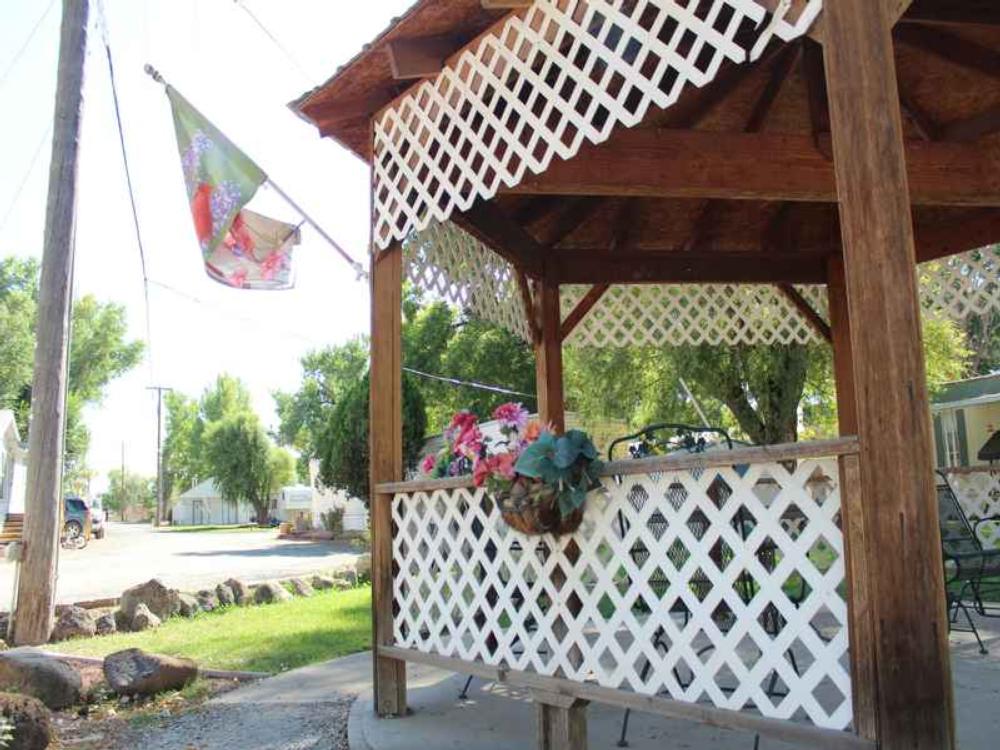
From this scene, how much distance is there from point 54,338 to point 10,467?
21519 mm

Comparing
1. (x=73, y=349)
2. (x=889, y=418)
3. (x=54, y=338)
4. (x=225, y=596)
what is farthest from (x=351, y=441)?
(x=73, y=349)

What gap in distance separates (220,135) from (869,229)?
442 cm

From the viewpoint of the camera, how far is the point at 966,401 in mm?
16359

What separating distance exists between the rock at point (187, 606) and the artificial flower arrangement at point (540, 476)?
20.9ft

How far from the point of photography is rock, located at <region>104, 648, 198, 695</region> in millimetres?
5016

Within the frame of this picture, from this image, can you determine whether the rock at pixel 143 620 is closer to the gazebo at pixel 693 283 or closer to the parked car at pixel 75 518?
the gazebo at pixel 693 283

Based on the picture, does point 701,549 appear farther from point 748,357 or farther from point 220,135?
point 748,357

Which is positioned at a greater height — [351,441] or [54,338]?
[54,338]

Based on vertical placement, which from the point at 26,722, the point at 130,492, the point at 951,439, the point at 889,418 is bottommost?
the point at 26,722

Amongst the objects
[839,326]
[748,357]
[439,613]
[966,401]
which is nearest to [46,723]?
[439,613]

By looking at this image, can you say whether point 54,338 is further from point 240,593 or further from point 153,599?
point 240,593

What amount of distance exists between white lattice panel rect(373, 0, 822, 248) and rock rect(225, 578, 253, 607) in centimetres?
638

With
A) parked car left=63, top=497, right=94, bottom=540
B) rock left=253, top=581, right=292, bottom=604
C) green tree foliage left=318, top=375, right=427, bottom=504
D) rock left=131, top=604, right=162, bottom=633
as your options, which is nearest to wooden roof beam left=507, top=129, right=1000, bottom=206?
rock left=131, top=604, right=162, bottom=633

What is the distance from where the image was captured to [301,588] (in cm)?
1016
